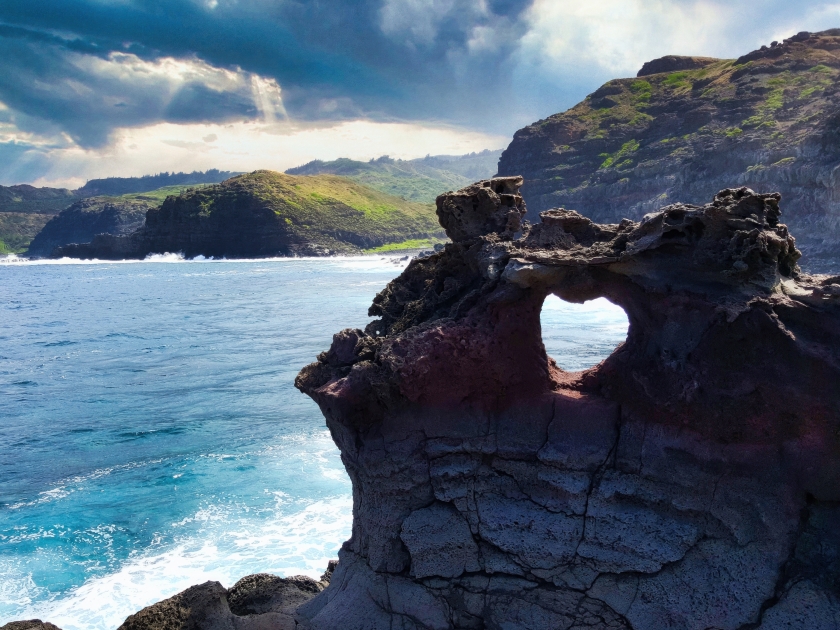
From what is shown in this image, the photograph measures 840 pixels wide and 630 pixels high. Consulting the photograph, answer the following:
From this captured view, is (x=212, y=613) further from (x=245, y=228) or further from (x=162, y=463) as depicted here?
(x=245, y=228)

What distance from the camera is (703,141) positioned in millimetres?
59281

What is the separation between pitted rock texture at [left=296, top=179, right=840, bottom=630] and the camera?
385 cm

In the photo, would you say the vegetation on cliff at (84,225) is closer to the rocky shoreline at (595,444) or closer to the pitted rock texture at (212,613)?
the pitted rock texture at (212,613)

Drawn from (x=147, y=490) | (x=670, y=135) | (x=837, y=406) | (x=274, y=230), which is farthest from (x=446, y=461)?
(x=274, y=230)

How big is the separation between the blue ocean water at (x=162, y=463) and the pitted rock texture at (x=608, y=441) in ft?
13.0

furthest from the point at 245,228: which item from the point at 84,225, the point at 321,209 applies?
the point at 84,225

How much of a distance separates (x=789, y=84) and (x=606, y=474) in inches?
2592

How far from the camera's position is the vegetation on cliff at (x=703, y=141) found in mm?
40031

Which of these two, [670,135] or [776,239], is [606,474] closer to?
[776,239]

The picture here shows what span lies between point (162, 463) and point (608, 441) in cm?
950

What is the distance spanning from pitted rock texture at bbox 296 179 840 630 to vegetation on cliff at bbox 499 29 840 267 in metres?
37.5

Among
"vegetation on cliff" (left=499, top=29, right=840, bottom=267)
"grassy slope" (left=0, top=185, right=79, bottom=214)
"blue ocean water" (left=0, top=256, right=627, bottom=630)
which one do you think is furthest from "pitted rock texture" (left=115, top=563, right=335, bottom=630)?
"grassy slope" (left=0, top=185, right=79, bottom=214)

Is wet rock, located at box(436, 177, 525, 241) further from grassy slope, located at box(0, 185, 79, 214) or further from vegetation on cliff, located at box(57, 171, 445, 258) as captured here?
grassy slope, located at box(0, 185, 79, 214)

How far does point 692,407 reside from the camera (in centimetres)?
412
